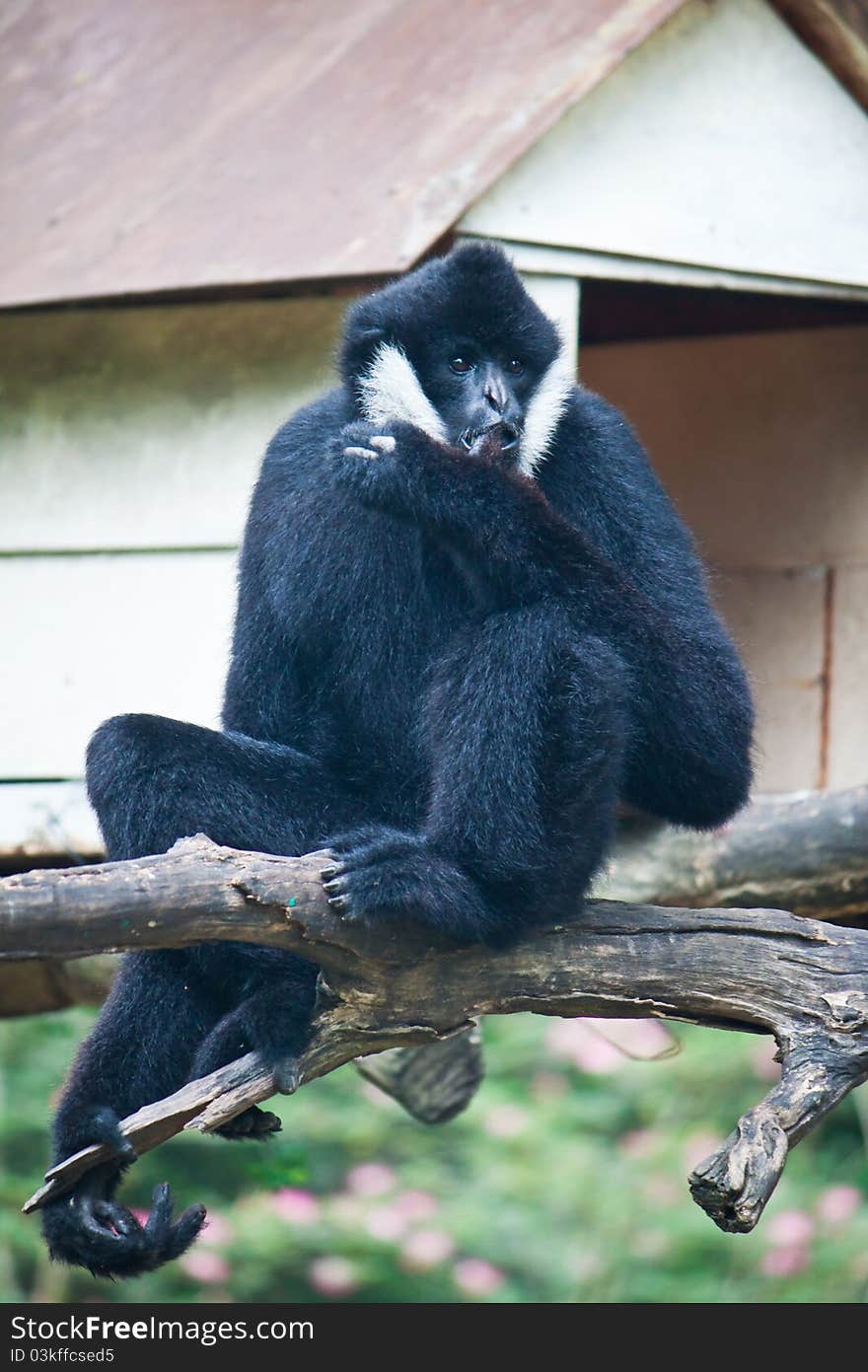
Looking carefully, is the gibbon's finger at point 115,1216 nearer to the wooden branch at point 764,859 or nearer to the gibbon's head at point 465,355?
the gibbon's head at point 465,355

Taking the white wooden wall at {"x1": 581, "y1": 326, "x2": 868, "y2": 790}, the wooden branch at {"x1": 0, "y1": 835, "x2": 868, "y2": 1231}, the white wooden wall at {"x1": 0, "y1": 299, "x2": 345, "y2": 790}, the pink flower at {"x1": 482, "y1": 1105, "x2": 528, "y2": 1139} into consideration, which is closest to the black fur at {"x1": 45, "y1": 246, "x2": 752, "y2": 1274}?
the wooden branch at {"x1": 0, "y1": 835, "x2": 868, "y2": 1231}

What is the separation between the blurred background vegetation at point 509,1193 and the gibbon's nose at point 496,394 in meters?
4.61

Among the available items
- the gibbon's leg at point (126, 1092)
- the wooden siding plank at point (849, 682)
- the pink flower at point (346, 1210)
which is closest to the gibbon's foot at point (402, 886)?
the gibbon's leg at point (126, 1092)

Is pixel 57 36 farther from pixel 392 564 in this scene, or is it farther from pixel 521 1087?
pixel 521 1087

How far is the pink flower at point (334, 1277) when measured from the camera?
27.6 ft

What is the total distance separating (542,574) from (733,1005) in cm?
107

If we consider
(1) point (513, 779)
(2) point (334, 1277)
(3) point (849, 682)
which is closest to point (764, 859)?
(3) point (849, 682)

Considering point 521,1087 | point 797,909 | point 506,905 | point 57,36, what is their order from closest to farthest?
point 506,905 < point 797,909 < point 57,36 < point 521,1087

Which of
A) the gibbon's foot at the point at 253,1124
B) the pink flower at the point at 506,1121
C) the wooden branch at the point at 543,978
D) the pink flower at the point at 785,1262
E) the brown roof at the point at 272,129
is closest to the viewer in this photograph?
the wooden branch at the point at 543,978

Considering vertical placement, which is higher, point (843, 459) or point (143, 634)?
point (843, 459)

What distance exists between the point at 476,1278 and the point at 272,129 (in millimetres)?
5576

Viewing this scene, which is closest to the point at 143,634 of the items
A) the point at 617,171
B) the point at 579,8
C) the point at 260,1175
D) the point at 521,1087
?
the point at 260,1175

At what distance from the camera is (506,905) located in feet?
12.2
